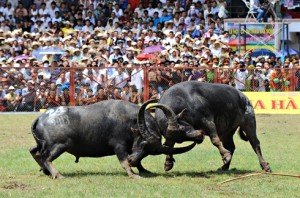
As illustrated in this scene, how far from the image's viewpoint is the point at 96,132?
1513 cm

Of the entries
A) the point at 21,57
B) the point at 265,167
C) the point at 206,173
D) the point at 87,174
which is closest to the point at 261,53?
the point at 21,57

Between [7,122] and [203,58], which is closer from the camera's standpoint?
[7,122]

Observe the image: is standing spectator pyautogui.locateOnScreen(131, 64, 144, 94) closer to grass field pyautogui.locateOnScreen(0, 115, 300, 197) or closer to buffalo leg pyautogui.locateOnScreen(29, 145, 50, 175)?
grass field pyautogui.locateOnScreen(0, 115, 300, 197)

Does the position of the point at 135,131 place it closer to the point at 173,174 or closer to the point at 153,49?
the point at 173,174

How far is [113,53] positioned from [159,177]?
710 inches

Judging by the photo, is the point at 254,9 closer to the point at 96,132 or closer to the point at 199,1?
the point at 199,1

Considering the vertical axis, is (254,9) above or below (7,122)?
above

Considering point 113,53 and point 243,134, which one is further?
point 113,53

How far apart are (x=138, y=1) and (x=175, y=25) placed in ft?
10.3

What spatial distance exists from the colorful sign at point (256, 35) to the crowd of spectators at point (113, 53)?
51cm

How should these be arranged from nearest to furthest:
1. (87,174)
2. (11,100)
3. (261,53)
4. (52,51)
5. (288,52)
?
(87,174)
(11,100)
(52,51)
(261,53)
(288,52)

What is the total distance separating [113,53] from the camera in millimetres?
33062

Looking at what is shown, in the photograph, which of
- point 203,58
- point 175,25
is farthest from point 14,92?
point 175,25

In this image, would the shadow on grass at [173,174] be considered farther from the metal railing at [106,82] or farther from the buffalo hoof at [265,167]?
the metal railing at [106,82]
